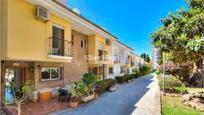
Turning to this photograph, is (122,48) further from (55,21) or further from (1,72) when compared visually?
(1,72)

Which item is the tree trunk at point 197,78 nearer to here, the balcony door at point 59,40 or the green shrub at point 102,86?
the green shrub at point 102,86

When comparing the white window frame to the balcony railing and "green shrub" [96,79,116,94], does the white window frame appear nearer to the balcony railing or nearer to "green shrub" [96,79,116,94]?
"green shrub" [96,79,116,94]

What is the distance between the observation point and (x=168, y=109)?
12609mm

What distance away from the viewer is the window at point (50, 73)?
1562cm

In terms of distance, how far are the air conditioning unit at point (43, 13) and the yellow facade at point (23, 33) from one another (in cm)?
27

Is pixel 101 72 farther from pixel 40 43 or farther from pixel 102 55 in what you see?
pixel 40 43

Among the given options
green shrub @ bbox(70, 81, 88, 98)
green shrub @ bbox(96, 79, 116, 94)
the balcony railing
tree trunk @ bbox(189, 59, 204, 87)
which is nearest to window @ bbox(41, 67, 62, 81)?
the balcony railing

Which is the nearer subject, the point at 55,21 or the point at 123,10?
the point at 55,21

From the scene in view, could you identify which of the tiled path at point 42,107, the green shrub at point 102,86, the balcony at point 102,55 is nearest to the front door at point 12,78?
the tiled path at point 42,107

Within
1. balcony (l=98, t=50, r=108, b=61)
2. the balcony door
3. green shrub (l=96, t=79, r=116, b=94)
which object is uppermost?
the balcony door

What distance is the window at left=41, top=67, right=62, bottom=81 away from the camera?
51.2ft

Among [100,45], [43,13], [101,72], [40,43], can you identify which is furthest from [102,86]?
[43,13]

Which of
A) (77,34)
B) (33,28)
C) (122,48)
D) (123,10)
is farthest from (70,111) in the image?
(122,48)

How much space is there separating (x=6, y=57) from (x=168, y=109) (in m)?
10.7
